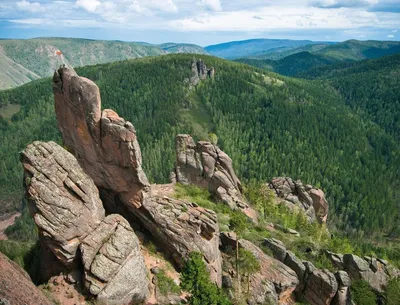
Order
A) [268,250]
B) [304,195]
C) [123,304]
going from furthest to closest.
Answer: [304,195], [268,250], [123,304]

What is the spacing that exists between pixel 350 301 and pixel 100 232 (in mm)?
41280

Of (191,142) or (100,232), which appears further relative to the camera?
(191,142)

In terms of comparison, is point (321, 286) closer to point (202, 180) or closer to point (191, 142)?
point (202, 180)

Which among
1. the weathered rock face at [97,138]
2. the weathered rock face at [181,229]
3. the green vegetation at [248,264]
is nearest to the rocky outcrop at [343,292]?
the green vegetation at [248,264]

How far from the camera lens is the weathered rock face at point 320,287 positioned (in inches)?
1970

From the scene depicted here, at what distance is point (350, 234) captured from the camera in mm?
180000

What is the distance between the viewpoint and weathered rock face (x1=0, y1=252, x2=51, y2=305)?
2673cm

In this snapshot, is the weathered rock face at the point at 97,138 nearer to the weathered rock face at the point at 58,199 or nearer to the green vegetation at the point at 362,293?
the weathered rock face at the point at 58,199

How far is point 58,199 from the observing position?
121ft

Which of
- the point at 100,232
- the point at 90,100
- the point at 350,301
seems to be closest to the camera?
the point at 100,232

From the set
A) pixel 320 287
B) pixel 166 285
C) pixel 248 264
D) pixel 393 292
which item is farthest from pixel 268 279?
pixel 393 292

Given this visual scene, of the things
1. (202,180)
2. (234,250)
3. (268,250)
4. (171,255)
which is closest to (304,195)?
(202,180)

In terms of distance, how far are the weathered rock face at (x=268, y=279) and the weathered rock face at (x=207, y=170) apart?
19.9 m

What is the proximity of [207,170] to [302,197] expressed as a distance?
36.9 metres
